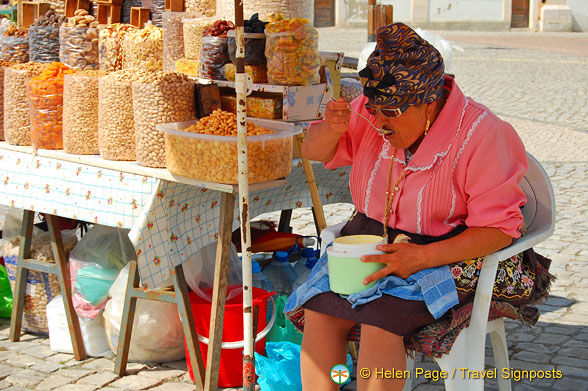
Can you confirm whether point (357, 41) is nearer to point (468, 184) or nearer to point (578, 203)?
point (578, 203)

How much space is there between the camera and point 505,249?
6.95 ft

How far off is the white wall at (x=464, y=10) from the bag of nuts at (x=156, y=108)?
1838 centimetres

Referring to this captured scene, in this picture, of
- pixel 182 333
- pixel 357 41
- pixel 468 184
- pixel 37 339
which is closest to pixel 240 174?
pixel 468 184

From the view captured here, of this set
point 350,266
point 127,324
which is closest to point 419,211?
point 350,266

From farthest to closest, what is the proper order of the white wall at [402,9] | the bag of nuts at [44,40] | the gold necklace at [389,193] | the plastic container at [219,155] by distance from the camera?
the white wall at [402,9], the bag of nuts at [44,40], the plastic container at [219,155], the gold necklace at [389,193]

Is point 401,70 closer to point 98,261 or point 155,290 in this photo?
point 155,290

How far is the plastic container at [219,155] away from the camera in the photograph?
245cm

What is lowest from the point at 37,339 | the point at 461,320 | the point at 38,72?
the point at 37,339

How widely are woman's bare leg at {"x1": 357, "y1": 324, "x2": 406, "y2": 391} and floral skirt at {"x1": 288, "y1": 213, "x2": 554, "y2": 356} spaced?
1.0 inches

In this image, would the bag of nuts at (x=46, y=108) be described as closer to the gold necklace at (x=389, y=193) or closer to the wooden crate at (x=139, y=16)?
the wooden crate at (x=139, y=16)

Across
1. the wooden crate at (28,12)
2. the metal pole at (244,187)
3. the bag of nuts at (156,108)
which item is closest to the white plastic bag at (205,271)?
the bag of nuts at (156,108)

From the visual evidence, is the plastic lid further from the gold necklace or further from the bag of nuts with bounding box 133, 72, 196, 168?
the gold necklace

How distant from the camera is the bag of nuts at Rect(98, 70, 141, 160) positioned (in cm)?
273

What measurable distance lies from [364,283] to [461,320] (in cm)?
28
